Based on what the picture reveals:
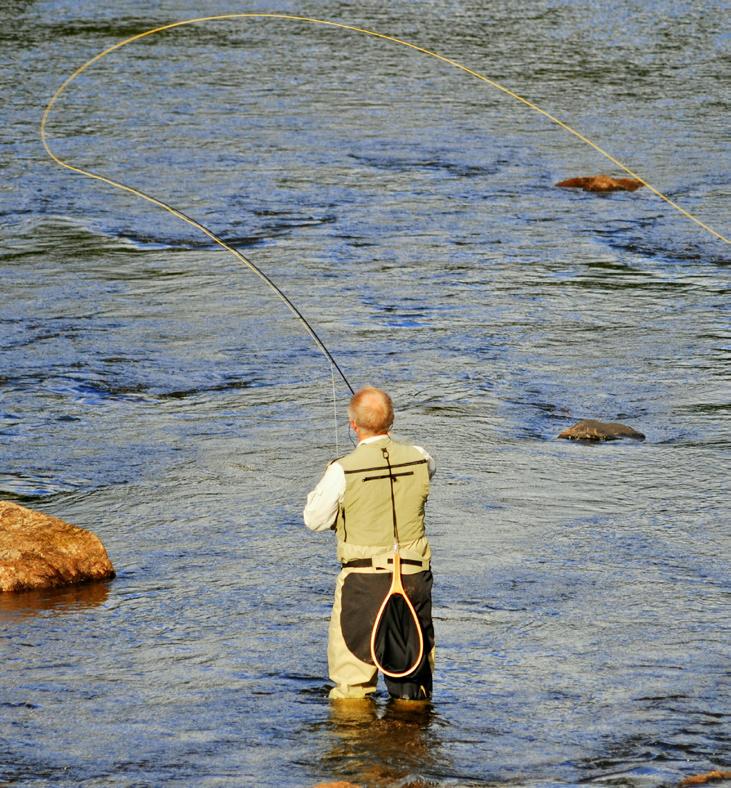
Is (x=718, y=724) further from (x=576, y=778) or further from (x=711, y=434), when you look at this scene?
(x=711, y=434)

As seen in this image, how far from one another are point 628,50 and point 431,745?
22.5 meters

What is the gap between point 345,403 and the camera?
10.7m

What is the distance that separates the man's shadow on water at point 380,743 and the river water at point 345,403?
16mm

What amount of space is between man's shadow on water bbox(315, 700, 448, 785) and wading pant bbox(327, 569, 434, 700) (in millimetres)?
67

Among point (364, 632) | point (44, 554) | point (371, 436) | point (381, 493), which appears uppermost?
point (371, 436)

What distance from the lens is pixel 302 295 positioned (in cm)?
1374

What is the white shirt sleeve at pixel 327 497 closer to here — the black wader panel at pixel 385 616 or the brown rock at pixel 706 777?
the black wader panel at pixel 385 616

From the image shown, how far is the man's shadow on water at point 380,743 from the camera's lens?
5.49 m

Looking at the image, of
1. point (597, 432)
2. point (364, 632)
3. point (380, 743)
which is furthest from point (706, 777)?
point (597, 432)

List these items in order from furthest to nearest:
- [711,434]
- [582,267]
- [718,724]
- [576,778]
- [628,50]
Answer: [628,50] < [582,267] < [711,434] < [718,724] < [576,778]

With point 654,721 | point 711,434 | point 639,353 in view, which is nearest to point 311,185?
point 639,353

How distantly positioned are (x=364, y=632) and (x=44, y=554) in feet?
7.42

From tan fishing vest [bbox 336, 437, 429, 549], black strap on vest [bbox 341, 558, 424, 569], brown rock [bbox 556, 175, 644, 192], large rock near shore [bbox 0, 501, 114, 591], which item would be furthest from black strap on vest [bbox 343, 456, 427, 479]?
brown rock [bbox 556, 175, 644, 192]

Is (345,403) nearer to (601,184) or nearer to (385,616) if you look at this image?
(385,616)
